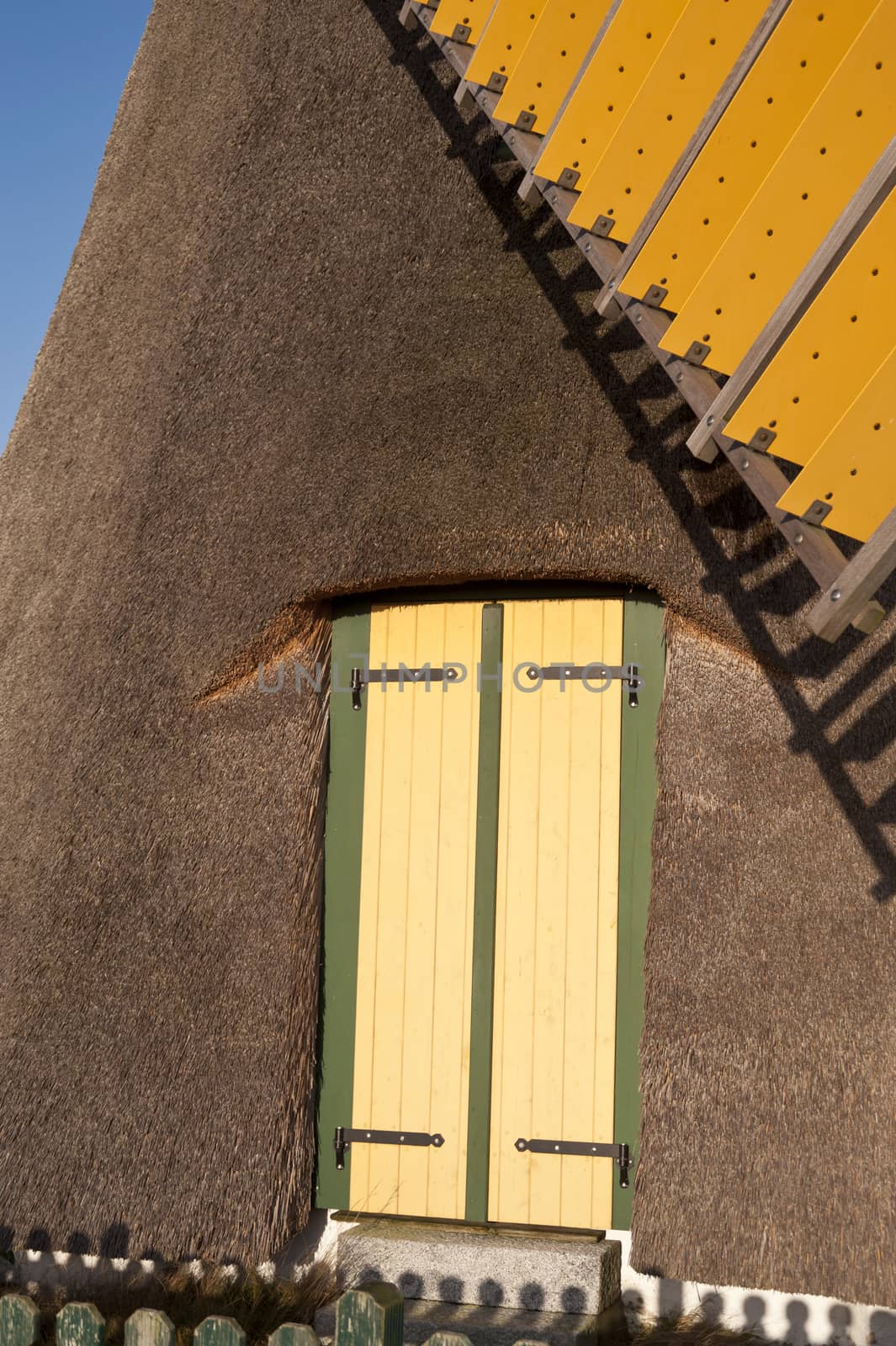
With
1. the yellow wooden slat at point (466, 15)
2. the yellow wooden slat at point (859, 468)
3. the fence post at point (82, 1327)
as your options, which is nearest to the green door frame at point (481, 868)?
the yellow wooden slat at point (859, 468)

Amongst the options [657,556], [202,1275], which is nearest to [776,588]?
[657,556]

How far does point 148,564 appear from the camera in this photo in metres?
5.62

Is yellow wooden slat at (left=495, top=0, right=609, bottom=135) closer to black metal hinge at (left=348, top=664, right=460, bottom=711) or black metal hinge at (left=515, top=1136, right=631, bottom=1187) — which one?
black metal hinge at (left=348, top=664, right=460, bottom=711)

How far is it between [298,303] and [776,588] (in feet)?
7.96

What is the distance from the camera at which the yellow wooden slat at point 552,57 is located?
15.5 ft

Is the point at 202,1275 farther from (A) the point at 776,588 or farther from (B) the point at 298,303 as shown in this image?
(B) the point at 298,303

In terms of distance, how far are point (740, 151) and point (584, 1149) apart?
11.4ft

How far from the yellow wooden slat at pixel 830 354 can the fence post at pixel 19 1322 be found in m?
2.85

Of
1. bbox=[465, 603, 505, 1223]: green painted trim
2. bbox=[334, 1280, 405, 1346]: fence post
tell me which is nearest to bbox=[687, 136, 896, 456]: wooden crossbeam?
bbox=[465, 603, 505, 1223]: green painted trim

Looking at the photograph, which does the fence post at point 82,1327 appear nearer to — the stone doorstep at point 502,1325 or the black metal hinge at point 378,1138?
the stone doorstep at point 502,1325

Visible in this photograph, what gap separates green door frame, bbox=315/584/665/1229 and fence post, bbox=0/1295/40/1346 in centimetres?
225

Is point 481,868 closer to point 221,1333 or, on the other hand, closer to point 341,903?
point 341,903

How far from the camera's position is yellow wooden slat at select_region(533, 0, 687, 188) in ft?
14.7

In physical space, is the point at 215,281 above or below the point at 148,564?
above
